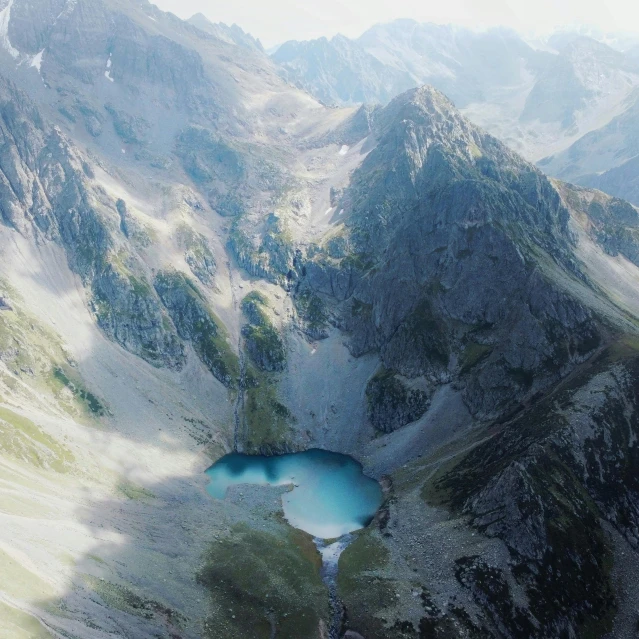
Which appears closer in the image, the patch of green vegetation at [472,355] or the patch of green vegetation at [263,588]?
the patch of green vegetation at [263,588]

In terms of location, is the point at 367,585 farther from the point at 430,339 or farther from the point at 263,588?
the point at 430,339

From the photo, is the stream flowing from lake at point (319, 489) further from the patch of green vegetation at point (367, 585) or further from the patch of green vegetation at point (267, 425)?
the patch of green vegetation at point (267, 425)

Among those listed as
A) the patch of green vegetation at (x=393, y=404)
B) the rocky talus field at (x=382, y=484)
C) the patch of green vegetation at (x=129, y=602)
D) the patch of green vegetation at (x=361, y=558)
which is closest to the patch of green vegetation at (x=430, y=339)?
the rocky talus field at (x=382, y=484)

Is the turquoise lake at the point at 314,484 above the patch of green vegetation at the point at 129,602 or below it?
below

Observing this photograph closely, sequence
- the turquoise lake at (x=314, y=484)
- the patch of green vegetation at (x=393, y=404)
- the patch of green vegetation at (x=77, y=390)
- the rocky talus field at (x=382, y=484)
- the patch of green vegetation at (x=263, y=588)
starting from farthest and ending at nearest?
1. the patch of green vegetation at (x=393, y=404)
2. the patch of green vegetation at (x=77, y=390)
3. the turquoise lake at (x=314, y=484)
4. the patch of green vegetation at (x=263, y=588)
5. the rocky talus field at (x=382, y=484)

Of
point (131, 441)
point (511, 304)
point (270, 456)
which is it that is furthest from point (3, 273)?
point (511, 304)

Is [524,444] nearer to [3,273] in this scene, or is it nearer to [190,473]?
[190,473]
